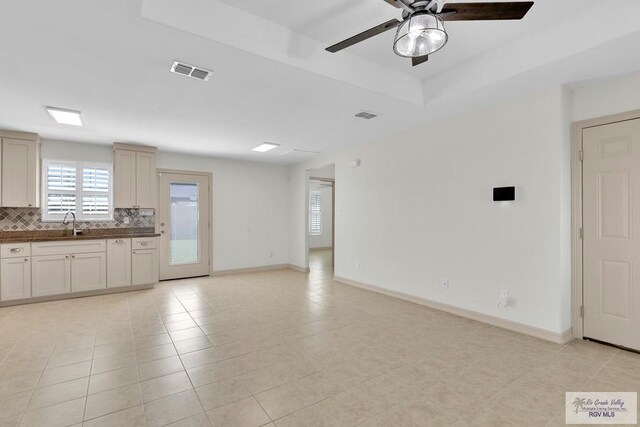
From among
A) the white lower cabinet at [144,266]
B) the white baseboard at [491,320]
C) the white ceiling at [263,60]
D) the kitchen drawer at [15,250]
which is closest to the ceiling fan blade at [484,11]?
the white ceiling at [263,60]

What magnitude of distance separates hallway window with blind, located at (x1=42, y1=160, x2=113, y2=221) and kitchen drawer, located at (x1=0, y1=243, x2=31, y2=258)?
0.78 metres

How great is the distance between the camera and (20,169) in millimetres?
4602

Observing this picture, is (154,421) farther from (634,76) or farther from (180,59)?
(634,76)

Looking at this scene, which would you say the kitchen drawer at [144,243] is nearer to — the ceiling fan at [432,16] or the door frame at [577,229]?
the ceiling fan at [432,16]

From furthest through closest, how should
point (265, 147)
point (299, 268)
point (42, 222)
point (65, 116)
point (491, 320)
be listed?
1. point (299, 268)
2. point (265, 147)
3. point (42, 222)
4. point (65, 116)
5. point (491, 320)

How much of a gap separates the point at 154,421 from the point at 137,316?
2.39 metres

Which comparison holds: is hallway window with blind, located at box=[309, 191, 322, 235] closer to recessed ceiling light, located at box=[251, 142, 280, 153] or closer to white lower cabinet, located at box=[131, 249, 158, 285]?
recessed ceiling light, located at box=[251, 142, 280, 153]

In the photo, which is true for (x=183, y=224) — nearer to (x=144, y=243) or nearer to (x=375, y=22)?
(x=144, y=243)

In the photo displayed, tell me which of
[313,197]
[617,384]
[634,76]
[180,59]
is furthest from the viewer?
[313,197]

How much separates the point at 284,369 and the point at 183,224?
15.0 feet

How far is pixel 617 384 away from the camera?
2297mm

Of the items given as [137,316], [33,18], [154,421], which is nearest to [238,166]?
[137,316]

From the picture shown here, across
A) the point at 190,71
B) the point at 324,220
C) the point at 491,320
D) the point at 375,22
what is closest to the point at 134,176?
the point at 190,71

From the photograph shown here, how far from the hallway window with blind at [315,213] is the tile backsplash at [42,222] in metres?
5.87
